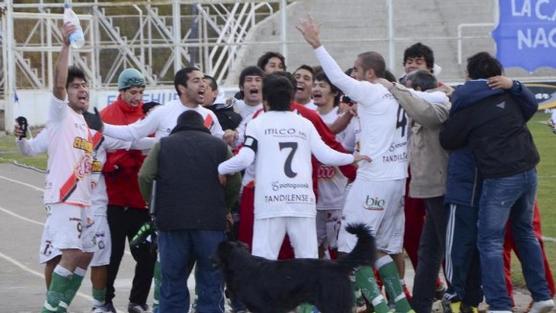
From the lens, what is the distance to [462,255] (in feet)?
37.3

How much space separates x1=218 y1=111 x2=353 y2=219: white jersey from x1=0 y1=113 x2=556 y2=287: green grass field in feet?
11.9

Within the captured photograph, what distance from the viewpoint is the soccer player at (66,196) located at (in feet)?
37.0

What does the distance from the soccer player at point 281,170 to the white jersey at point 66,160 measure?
142 centimetres

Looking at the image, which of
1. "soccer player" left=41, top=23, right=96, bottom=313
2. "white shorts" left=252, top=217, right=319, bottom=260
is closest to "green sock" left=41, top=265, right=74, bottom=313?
"soccer player" left=41, top=23, right=96, bottom=313

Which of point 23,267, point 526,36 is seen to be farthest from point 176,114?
point 526,36

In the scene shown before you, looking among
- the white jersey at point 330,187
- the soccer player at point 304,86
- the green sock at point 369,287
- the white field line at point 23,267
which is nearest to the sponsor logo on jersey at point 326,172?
the white jersey at point 330,187

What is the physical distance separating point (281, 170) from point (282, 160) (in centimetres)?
8

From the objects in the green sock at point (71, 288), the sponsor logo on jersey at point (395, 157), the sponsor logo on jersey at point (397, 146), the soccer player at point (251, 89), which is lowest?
the green sock at point (71, 288)

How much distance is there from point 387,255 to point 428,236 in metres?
0.41

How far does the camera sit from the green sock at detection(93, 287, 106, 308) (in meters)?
12.3

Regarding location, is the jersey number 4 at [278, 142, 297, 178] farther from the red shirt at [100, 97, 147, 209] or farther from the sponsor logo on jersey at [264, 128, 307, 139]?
the red shirt at [100, 97, 147, 209]

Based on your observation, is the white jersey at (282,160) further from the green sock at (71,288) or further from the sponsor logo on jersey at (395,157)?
the green sock at (71,288)

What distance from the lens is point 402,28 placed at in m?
44.3

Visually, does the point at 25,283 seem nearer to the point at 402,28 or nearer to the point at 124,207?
the point at 124,207
